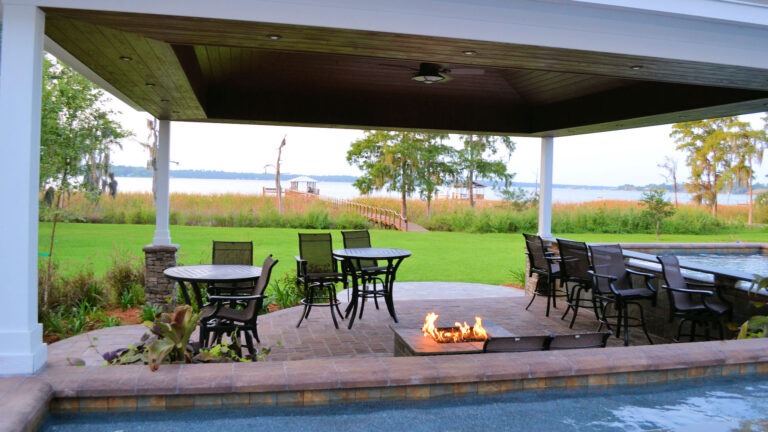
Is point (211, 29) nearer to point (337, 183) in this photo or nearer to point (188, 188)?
point (188, 188)

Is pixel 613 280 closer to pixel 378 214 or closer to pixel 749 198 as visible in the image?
pixel 378 214

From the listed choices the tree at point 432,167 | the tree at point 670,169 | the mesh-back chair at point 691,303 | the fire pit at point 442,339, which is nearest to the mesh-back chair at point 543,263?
the mesh-back chair at point 691,303

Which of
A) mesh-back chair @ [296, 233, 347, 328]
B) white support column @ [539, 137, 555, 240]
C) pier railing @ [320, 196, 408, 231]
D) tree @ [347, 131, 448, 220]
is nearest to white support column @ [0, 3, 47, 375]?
mesh-back chair @ [296, 233, 347, 328]

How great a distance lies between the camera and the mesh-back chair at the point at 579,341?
364cm

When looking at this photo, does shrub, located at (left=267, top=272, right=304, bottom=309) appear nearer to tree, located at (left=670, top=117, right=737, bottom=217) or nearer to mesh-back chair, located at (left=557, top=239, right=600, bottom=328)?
mesh-back chair, located at (left=557, top=239, right=600, bottom=328)

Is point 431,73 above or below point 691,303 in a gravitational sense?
above

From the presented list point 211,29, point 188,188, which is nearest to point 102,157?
point 211,29

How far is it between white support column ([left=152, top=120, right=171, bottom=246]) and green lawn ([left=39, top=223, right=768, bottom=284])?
4.18 m

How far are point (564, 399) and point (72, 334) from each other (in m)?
5.53

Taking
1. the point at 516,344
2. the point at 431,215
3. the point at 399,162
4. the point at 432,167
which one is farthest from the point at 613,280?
the point at 432,167

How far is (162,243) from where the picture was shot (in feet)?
25.7

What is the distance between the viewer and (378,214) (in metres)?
21.8

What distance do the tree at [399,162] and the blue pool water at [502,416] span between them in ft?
62.4

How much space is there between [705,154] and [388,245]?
13.6 m
